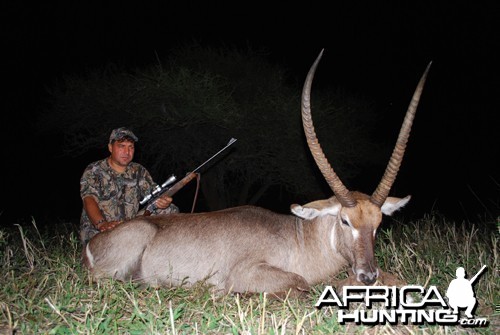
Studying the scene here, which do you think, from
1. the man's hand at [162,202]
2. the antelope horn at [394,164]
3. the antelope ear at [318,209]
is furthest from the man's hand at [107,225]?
the antelope horn at [394,164]

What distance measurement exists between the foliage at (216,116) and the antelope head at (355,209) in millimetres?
6757

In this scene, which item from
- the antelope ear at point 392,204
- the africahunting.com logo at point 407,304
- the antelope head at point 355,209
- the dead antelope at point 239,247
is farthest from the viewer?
the antelope ear at point 392,204

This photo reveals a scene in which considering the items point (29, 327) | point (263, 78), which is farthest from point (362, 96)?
point (29, 327)

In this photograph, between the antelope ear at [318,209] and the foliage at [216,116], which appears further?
the foliage at [216,116]

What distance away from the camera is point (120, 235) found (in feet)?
14.7

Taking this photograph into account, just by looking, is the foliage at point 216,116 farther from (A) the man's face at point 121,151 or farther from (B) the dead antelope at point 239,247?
(B) the dead antelope at point 239,247

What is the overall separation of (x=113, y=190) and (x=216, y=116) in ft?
16.3

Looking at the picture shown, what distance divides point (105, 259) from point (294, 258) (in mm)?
1772

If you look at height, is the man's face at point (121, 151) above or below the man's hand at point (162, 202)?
above

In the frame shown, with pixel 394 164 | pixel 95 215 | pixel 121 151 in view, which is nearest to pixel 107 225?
pixel 95 215

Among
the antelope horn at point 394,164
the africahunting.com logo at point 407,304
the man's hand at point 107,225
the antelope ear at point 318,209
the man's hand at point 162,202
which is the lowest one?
the africahunting.com logo at point 407,304

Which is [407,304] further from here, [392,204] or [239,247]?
[239,247]

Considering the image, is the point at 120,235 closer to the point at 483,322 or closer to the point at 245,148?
the point at 483,322

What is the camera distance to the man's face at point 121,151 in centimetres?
605
